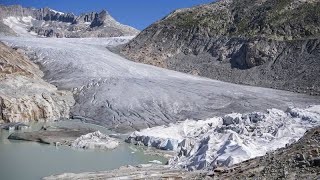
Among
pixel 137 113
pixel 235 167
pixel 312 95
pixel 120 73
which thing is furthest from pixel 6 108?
pixel 312 95

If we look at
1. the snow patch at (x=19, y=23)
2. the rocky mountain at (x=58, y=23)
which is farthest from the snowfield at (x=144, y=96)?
the snow patch at (x=19, y=23)

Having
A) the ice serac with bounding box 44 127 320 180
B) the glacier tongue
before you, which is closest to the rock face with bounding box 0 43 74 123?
the glacier tongue

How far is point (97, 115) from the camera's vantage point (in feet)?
106

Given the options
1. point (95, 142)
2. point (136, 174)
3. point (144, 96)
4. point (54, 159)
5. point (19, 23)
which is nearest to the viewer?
point (136, 174)

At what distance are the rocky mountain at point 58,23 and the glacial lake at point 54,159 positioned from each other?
99.9m

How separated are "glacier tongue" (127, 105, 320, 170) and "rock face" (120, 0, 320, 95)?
16.1 meters

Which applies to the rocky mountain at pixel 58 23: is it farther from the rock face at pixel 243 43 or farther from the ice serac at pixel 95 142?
the ice serac at pixel 95 142

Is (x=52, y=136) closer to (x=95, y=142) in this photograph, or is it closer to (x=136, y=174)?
(x=95, y=142)

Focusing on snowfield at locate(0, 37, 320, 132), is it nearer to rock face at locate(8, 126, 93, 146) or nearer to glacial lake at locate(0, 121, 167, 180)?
rock face at locate(8, 126, 93, 146)

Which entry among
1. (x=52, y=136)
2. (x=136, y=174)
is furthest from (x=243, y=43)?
(x=136, y=174)

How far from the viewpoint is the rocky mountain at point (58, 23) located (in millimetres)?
135500

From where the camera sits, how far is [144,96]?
1352 inches

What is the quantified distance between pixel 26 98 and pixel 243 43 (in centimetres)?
2711

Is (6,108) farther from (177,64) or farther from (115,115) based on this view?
(177,64)
